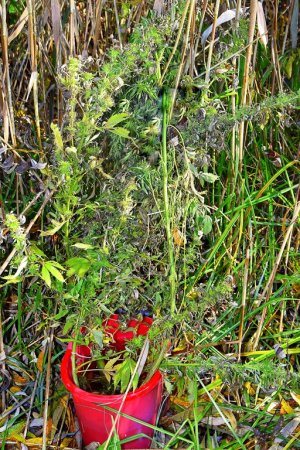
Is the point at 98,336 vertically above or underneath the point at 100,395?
above

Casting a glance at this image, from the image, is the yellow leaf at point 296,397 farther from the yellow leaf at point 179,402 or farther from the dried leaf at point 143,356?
the dried leaf at point 143,356

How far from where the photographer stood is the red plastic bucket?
1284 millimetres

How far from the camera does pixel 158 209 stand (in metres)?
1.22

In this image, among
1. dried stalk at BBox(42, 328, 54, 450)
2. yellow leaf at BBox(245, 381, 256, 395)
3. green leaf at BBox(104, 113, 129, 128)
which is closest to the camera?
green leaf at BBox(104, 113, 129, 128)

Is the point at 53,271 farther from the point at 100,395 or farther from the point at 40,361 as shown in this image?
the point at 40,361

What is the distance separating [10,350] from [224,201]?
2.23 feet

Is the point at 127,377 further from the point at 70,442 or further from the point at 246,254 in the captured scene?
the point at 246,254

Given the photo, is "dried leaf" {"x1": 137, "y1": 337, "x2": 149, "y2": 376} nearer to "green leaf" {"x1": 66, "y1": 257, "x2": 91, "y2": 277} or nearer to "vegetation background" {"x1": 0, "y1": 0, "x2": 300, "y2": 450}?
"vegetation background" {"x1": 0, "y1": 0, "x2": 300, "y2": 450}

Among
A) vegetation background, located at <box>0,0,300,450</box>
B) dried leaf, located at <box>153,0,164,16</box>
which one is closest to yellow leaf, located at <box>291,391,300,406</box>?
vegetation background, located at <box>0,0,300,450</box>

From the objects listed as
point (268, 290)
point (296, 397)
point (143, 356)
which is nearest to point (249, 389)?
point (296, 397)

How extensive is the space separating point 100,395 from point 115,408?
5 centimetres

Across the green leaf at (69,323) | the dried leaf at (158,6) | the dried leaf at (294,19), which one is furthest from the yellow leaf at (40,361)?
the dried leaf at (294,19)

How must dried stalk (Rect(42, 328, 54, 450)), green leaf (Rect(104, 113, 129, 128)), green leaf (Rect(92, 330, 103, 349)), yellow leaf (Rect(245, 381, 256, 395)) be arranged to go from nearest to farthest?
green leaf (Rect(104, 113, 129, 128)) → green leaf (Rect(92, 330, 103, 349)) → dried stalk (Rect(42, 328, 54, 450)) → yellow leaf (Rect(245, 381, 256, 395))

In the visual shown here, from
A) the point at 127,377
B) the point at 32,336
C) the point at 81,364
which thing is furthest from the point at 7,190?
the point at 127,377
